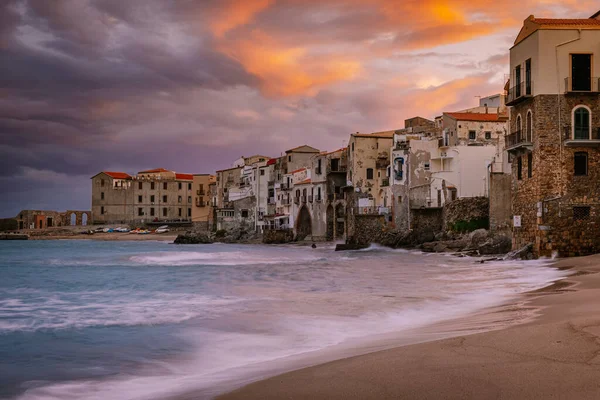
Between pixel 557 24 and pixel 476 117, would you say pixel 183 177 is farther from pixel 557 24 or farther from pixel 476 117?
pixel 557 24

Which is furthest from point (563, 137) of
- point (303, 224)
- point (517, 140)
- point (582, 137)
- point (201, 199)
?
point (201, 199)

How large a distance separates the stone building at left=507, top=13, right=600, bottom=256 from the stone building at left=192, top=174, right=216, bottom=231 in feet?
250

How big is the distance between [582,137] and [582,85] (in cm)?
213

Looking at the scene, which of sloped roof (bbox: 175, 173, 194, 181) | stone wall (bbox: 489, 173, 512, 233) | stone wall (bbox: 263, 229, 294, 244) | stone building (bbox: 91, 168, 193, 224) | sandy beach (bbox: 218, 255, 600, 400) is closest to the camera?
sandy beach (bbox: 218, 255, 600, 400)

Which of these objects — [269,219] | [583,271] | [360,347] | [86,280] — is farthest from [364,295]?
[269,219]

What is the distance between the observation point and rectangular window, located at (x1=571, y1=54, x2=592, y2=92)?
24.0 metres

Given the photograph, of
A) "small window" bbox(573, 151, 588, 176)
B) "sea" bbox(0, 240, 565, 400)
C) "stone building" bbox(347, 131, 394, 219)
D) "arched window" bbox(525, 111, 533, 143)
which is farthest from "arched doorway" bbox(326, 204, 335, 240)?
"sea" bbox(0, 240, 565, 400)

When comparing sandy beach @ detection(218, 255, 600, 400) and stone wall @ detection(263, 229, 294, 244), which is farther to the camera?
stone wall @ detection(263, 229, 294, 244)

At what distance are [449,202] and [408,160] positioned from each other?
21.7ft

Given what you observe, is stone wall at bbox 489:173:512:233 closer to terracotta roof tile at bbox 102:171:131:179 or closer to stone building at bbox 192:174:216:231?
stone building at bbox 192:174:216:231

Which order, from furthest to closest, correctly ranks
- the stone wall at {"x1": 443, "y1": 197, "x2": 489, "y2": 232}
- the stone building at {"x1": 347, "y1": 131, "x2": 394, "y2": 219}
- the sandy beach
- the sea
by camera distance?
the stone building at {"x1": 347, "y1": 131, "x2": 394, "y2": 219} < the stone wall at {"x1": 443, "y1": 197, "x2": 489, "y2": 232} < the sea < the sandy beach

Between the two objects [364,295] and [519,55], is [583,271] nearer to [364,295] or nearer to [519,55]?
[364,295]

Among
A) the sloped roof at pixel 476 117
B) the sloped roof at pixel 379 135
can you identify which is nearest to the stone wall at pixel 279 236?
the sloped roof at pixel 379 135

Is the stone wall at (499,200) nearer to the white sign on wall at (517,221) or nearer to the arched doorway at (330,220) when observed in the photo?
the white sign on wall at (517,221)
